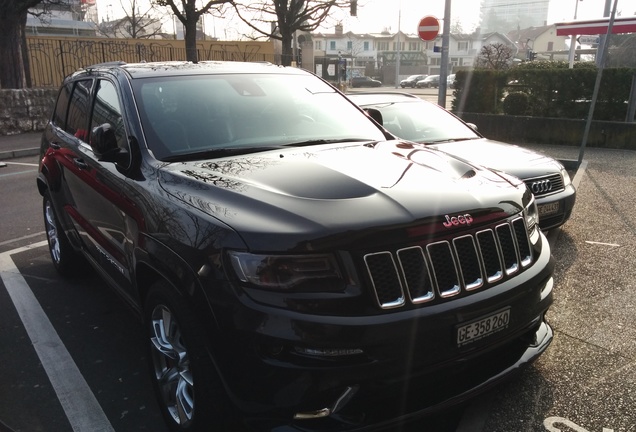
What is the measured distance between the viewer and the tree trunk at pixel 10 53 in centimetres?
1686

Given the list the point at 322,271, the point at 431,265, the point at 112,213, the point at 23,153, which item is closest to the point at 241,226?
the point at 322,271

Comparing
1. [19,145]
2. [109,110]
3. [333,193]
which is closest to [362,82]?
[19,145]

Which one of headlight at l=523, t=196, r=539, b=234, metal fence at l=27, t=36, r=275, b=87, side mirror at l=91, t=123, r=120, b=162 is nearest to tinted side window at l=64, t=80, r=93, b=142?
side mirror at l=91, t=123, r=120, b=162

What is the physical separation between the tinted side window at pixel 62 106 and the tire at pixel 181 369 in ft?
9.62

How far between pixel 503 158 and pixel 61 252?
179 inches

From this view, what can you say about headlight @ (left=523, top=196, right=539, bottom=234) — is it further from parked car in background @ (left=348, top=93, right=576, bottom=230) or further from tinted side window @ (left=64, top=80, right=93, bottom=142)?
tinted side window @ (left=64, top=80, right=93, bottom=142)

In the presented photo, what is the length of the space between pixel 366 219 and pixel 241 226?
534 millimetres

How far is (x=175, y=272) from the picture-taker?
2.55 metres

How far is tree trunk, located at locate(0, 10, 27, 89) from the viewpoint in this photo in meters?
16.9

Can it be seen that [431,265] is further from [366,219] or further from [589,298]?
[589,298]

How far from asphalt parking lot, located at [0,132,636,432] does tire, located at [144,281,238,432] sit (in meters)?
1.15

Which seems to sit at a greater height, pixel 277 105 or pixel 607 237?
pixel 277 105

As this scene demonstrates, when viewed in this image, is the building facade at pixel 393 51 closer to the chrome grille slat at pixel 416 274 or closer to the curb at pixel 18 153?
the curb at pixel 18 153

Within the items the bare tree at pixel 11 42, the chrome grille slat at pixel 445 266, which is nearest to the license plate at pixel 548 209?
the chrome grille slat at pixel 445 266
